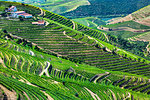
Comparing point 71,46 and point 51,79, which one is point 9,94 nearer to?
point 51,79

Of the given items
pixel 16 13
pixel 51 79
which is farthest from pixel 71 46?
pixel 51 79

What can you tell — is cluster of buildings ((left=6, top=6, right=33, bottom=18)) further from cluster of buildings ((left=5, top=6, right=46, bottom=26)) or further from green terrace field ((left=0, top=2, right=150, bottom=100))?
green terrace field ((left=0, top=2, right=150, bottom=100))

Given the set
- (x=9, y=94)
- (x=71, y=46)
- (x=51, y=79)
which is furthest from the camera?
(x=71, y=46)

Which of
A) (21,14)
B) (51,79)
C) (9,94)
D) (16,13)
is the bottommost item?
(51,79)

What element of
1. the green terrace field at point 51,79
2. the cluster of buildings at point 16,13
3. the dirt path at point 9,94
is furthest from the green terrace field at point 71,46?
the dirt path at point 9,94

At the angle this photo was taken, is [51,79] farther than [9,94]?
Yes

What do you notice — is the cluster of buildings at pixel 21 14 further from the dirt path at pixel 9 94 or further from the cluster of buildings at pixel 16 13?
the dirt path at pixel 9 94

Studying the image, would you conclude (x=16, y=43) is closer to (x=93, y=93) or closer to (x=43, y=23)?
(x=43, y=23)

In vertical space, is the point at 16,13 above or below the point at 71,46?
above

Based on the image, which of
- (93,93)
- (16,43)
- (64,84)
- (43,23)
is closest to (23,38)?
(16,43)
